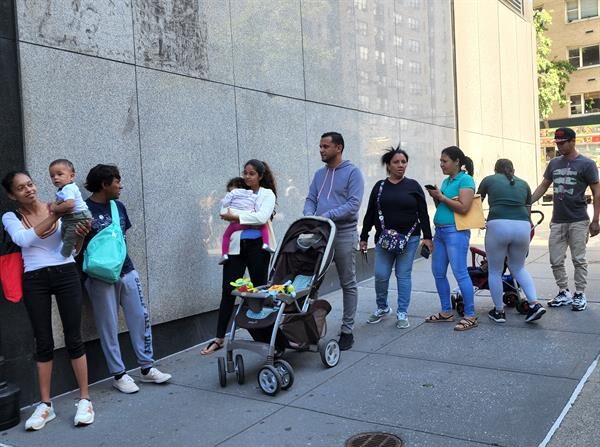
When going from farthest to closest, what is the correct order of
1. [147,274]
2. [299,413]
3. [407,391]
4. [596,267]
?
[596,267] < [147,274] < [407,391] < [299,413]

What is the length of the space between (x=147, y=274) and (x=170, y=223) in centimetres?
55

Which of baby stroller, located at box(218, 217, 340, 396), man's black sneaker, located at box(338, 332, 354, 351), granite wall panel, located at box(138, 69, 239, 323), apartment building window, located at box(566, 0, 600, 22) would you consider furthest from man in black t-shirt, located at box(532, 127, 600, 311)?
apartment building window, located at box(566, 0, 600, 22)

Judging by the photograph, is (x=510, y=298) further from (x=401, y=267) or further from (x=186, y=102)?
(x=186, y=102)

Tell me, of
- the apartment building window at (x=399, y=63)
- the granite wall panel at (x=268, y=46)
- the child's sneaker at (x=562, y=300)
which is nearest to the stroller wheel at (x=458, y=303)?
the child's sneaker at (x=562, y=300)

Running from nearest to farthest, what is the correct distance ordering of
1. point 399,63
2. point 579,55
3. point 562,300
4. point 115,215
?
point 115,215, point 562,300, point 399,63, point 579,55

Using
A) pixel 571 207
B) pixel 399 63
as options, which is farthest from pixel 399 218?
pixel 399 63

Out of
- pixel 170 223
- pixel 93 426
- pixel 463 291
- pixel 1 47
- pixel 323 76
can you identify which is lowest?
pixel 93 426

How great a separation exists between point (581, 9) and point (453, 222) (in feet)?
116

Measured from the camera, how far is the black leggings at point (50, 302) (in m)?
4.05

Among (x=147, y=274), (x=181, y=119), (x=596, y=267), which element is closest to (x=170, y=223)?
(x=147, y=274)

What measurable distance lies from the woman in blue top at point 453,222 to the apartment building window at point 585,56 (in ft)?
111

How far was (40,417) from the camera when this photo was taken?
409 cm

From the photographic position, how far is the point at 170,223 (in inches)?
223

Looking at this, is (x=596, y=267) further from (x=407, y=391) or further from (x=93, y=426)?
(x=93, y=426)
